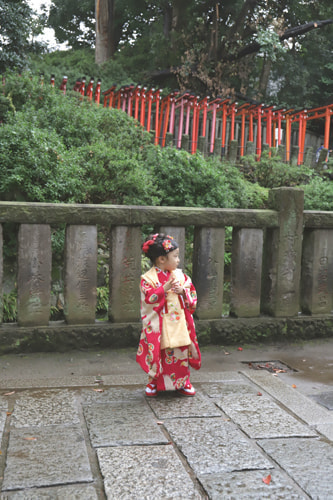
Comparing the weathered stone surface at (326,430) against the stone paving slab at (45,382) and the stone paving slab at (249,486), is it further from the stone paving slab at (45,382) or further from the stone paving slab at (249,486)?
the stone paving slab at (45,382)

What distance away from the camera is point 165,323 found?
2.94 m

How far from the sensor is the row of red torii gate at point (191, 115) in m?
10.1

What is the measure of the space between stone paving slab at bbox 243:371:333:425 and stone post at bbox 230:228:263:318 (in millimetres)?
804

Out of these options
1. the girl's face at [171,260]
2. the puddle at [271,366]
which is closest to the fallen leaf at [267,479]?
the girl's face at [171,260]

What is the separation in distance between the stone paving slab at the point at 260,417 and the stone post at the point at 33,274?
1560 mm

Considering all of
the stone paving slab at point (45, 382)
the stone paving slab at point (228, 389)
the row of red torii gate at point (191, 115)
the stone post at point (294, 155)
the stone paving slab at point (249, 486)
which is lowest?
the stone paving slab at point (45, 382)

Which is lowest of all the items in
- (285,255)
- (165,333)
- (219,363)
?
(219,363)

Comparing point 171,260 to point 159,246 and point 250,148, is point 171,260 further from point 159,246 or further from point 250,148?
point 250,148

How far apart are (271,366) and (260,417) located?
3.43 ft

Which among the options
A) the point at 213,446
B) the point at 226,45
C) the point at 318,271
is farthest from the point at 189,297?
the point at 226,45

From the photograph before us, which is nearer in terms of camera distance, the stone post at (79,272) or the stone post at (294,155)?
the stone post at (79,272)

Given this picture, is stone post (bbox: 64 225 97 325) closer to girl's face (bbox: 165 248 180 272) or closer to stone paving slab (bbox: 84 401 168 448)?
girl's face (bbox: 165 248 180 272)

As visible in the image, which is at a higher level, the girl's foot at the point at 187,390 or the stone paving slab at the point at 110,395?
the girl's foot at the point at 187,390

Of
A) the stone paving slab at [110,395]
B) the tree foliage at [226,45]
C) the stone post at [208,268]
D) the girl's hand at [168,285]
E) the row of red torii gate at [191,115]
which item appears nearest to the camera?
the stone paving slab at [110,395]
